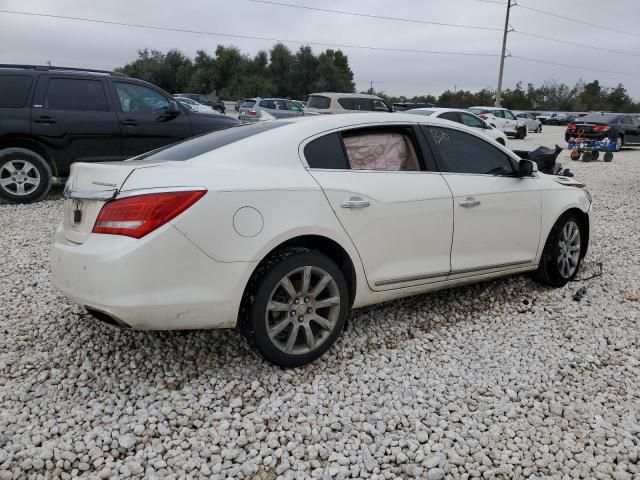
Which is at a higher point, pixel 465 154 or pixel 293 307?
pixel 465 154

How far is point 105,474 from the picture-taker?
252 cm

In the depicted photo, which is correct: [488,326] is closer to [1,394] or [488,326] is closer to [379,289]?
[379,289]

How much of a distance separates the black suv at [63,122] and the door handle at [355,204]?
581 cm

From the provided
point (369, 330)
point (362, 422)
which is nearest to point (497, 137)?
point (369, 330)

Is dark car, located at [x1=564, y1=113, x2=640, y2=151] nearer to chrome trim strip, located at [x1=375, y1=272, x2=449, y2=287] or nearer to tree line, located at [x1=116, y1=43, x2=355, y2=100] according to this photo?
chrome trim strip, located at [x1=375, y1=272, x2=449, y2=287]

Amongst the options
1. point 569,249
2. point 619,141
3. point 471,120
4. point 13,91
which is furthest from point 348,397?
point 619,141

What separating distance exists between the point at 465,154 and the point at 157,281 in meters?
2.59

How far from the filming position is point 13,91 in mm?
8062

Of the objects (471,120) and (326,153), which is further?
(471,120)

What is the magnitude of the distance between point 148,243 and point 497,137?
16366mm

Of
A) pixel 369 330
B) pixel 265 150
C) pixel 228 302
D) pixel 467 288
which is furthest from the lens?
pixel 467 288

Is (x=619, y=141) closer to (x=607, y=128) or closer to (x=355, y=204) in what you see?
(x=607, y=128)

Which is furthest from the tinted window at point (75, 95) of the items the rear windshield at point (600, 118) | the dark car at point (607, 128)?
the rear windshield at point (600, 118)

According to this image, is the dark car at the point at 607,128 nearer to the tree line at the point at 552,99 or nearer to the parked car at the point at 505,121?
the parked car at the point at 505,121
